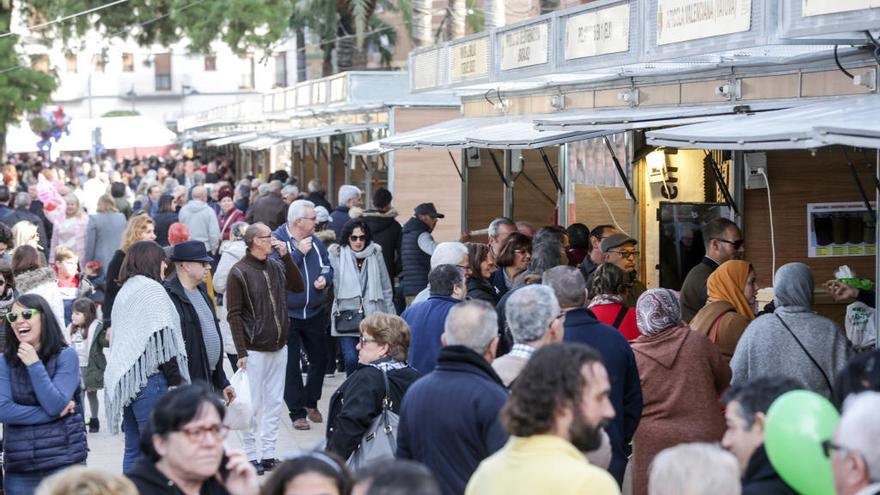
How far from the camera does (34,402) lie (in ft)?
24.5

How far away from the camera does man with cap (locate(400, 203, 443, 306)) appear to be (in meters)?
13.7

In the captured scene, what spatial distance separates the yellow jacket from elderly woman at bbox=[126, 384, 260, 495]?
83 cm

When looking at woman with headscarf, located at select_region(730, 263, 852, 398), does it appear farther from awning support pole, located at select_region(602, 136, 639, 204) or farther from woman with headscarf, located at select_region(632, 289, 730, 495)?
awning support pole, located at select_region(602, 136, 639, 204)

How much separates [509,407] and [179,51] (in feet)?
289

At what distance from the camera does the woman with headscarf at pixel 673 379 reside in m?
7.35

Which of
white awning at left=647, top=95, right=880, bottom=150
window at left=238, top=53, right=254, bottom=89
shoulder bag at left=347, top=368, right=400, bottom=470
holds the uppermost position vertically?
window at left=238, top=53, right=254, bottom=89

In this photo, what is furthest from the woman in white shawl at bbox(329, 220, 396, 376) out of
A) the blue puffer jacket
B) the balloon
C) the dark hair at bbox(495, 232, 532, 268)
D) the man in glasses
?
the balloon

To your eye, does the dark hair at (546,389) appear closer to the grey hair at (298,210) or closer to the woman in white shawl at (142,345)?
the woman in white shawl at (142,345)

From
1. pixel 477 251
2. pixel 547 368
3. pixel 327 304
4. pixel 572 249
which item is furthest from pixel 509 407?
pixel 327 304

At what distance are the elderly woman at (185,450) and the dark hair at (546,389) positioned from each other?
92 cm

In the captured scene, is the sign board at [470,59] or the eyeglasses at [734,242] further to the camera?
the sign board at [470,59]

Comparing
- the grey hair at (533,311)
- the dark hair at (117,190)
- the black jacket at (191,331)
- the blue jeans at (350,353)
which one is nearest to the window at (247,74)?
the dark hair at (117,190)

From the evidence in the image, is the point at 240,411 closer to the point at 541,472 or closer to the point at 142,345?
the point at 142,345

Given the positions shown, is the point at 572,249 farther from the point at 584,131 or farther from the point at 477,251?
the point at 477,251
